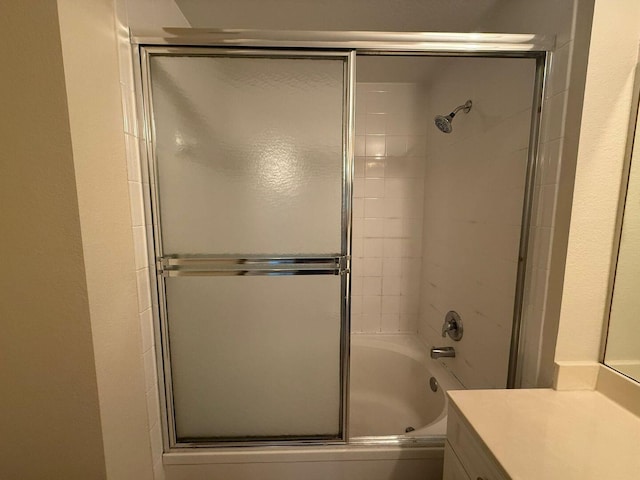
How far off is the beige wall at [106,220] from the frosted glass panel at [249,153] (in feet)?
0.54

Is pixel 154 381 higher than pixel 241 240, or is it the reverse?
pixel 241 240

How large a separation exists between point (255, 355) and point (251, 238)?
1.67ft

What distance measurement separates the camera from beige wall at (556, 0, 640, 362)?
30.7 inches

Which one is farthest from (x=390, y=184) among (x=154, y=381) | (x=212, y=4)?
(x=154, y=381)

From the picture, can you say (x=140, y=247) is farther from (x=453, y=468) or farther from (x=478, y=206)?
(x=478, y=206)

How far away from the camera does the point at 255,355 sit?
44.1 inches

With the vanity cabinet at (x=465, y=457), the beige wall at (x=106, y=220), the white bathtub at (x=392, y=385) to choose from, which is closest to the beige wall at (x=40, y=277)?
the beige wall at (x=106, y=220)

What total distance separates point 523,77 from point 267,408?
176 centimetres

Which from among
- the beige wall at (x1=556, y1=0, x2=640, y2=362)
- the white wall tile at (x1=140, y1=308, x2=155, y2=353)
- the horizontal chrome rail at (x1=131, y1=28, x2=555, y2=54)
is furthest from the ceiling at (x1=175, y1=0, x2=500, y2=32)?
the white wall tile at (x1=140, y1=308, x2=155, y2=353)

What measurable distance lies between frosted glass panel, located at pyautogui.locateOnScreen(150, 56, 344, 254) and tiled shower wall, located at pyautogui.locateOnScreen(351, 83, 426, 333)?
3.20 ft

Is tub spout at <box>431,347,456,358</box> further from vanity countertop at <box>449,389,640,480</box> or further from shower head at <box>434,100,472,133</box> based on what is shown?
shower head at <box>434,100,472,133</box>

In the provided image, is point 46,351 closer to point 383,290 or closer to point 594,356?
point 594,356

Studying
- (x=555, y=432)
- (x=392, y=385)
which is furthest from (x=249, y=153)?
(x=392, y=385)

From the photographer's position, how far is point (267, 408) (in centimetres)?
115
